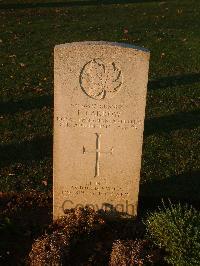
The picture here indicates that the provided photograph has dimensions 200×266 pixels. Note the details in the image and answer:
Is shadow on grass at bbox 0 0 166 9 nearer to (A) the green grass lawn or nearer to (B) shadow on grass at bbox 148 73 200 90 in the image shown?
(A) the green grass lawn

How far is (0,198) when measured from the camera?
6.24m

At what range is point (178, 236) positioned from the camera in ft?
15.6

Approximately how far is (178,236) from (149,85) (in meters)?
5.84

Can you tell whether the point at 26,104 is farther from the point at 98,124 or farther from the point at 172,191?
the point at 98,124

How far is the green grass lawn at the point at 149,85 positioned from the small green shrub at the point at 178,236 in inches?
57.1

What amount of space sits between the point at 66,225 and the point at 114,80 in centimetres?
174

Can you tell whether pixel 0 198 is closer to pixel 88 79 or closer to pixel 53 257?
pixel 53 257

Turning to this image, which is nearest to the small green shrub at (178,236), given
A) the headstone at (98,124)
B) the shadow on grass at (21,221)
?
the headstone at (98,124)

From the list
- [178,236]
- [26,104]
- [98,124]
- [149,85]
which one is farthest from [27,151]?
[149,85]

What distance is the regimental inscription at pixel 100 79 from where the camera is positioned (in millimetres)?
4898

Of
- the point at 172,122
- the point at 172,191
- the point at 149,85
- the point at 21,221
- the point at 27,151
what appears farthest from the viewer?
the point at 149,85

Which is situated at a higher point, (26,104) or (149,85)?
(149,85)

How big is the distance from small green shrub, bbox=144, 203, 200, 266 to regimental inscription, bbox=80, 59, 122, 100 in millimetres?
1379

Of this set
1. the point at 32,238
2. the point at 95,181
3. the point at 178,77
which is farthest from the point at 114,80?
the point at 178,77
